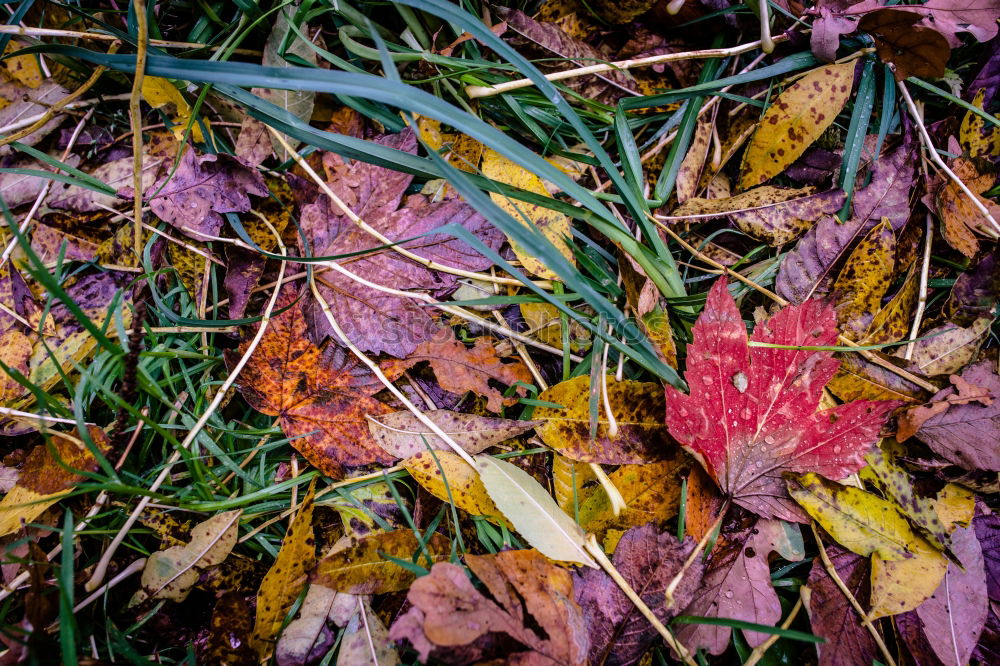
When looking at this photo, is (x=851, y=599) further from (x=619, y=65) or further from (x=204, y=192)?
(x=204, y=192)

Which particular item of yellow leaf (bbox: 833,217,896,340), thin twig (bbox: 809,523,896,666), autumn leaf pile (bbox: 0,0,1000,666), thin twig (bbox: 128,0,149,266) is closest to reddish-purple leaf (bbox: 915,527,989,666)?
autumn leaf pile (bbox: 0,0,1000,666)

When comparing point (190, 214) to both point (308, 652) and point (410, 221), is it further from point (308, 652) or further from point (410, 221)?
point (308, 652)

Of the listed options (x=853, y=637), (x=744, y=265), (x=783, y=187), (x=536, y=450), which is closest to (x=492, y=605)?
(x=536, y=450)

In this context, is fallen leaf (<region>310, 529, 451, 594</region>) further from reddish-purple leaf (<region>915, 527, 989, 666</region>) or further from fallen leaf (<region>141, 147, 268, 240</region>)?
reddish-purple leaf (<region>915, 527, 989, 666</region>)

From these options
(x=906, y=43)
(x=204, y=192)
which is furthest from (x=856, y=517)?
(x=204, y=192)

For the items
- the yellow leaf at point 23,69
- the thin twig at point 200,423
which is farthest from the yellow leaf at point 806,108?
the yellow leaf at point 23,69
